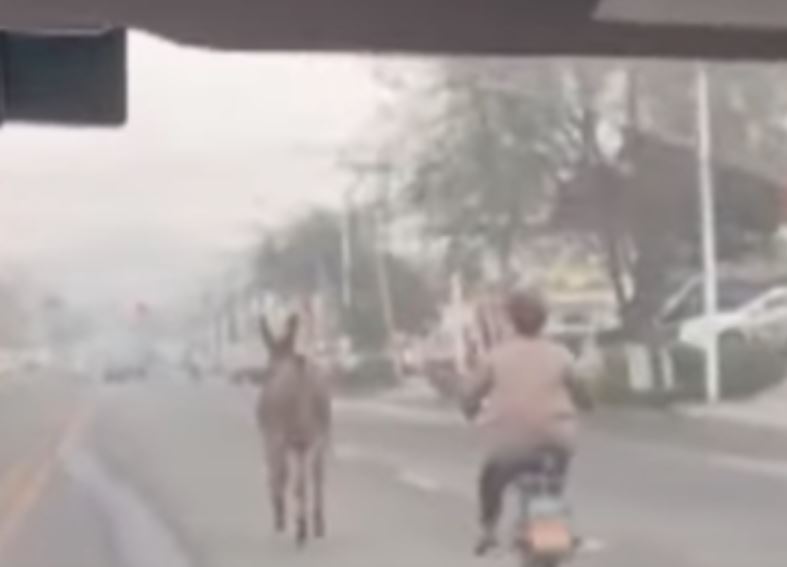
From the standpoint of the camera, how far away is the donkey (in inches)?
194

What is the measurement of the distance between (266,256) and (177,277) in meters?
0.26

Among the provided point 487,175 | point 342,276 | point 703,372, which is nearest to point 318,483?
point 342,276

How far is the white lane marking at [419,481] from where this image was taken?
Result: 5.15m

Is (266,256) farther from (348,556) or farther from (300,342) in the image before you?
(348,556)

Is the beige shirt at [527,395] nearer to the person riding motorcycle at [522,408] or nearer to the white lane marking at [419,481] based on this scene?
the person riding motorcycle at [522,408]

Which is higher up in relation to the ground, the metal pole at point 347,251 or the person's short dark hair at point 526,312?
the metal pole at point 347,251

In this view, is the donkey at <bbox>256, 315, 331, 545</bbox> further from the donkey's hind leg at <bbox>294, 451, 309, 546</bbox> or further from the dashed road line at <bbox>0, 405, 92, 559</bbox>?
the dashed road line at <bbox>0, 405, 92, 559</bbox>

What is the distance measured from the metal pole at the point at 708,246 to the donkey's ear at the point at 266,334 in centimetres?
119

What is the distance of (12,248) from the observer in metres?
4.79

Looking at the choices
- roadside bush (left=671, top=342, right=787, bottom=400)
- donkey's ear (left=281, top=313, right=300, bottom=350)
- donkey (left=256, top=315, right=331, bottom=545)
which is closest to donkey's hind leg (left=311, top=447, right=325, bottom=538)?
donkey (left=256, top=315, right=331, bottom=545)

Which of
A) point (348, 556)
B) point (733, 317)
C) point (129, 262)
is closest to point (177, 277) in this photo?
point (129, 262)

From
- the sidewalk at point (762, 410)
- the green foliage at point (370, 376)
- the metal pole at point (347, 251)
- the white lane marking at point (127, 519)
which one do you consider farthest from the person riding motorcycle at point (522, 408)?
the white lane marking at point (127, 519)

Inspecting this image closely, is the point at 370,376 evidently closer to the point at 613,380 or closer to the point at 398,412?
the point at 398,412

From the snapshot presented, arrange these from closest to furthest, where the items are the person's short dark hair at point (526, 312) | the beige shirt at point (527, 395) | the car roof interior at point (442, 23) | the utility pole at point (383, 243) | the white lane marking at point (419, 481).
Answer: the car roof interior at point (442, 23) < the beige shirt at point (527, 395) < the person's short dark hair at point (526, 312) < the white lane marking at point (419, 481) < the utility pole at point (383, 243)
